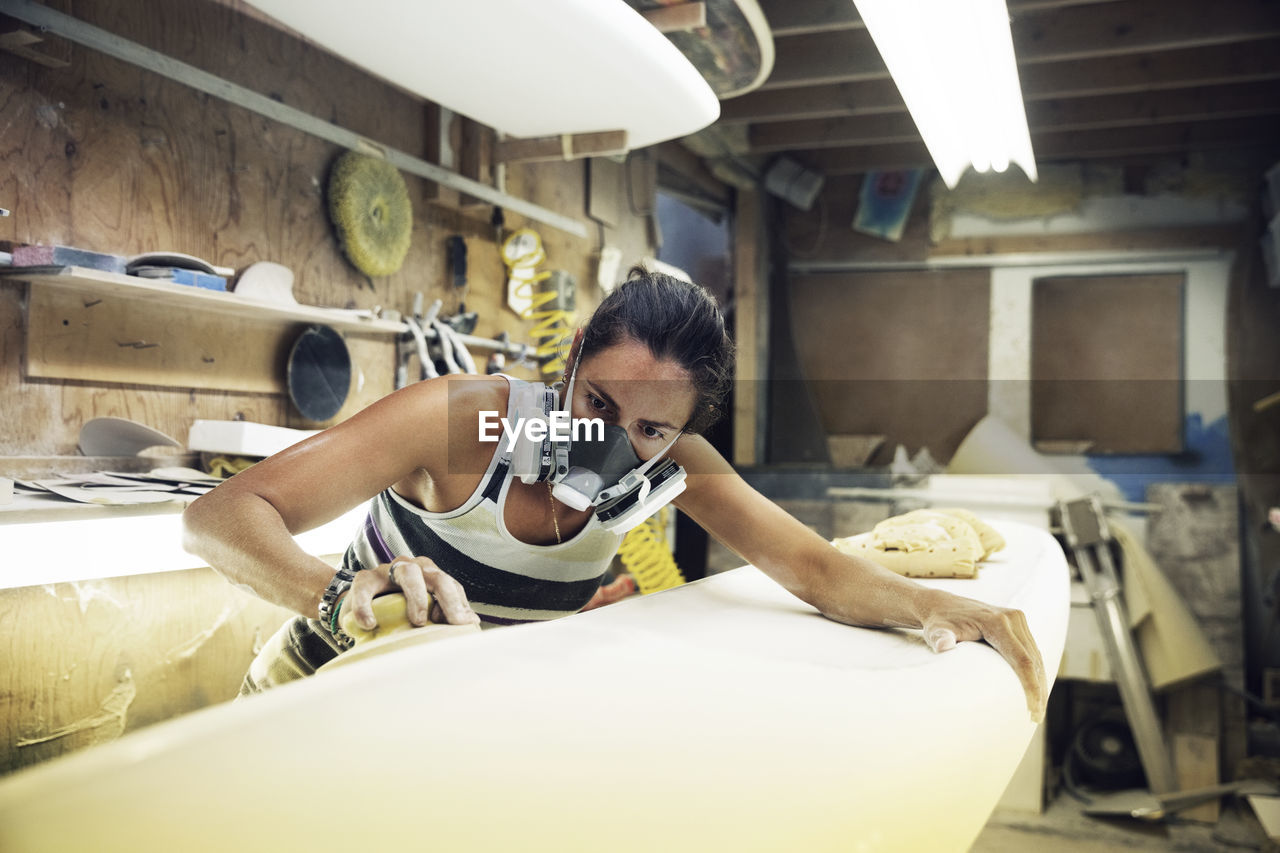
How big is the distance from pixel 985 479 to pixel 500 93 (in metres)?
2.90

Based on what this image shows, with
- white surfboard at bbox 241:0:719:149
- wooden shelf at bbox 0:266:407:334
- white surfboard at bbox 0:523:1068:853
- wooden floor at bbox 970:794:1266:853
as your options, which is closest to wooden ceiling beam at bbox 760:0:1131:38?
white surfboard at bbox 241:0:719:149

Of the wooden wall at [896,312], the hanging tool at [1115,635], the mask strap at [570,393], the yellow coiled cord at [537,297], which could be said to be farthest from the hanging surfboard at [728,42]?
the wooden wall at [896,312]

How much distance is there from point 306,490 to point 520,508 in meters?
0.35

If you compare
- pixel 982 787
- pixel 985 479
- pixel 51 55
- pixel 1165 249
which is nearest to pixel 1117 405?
pixel 1165 249

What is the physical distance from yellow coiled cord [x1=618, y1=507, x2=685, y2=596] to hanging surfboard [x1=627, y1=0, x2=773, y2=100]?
1904 millimetres

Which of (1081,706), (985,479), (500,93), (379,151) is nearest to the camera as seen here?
(500,93)

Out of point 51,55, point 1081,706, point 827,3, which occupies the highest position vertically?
point 827,3

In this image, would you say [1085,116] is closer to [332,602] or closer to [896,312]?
[896,312]

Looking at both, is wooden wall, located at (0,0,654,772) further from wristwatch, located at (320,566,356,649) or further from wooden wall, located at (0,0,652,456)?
wristwatch, located at (320,566,356,649)

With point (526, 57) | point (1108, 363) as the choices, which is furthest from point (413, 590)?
point (1108, 363)

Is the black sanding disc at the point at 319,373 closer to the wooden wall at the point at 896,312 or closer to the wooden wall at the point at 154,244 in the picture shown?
the wooden wall at the point at 154,244

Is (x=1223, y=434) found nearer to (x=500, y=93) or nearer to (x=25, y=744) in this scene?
(x=500, y=93)

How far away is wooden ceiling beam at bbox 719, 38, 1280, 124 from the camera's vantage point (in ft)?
13.1

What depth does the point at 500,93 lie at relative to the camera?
2668mm
